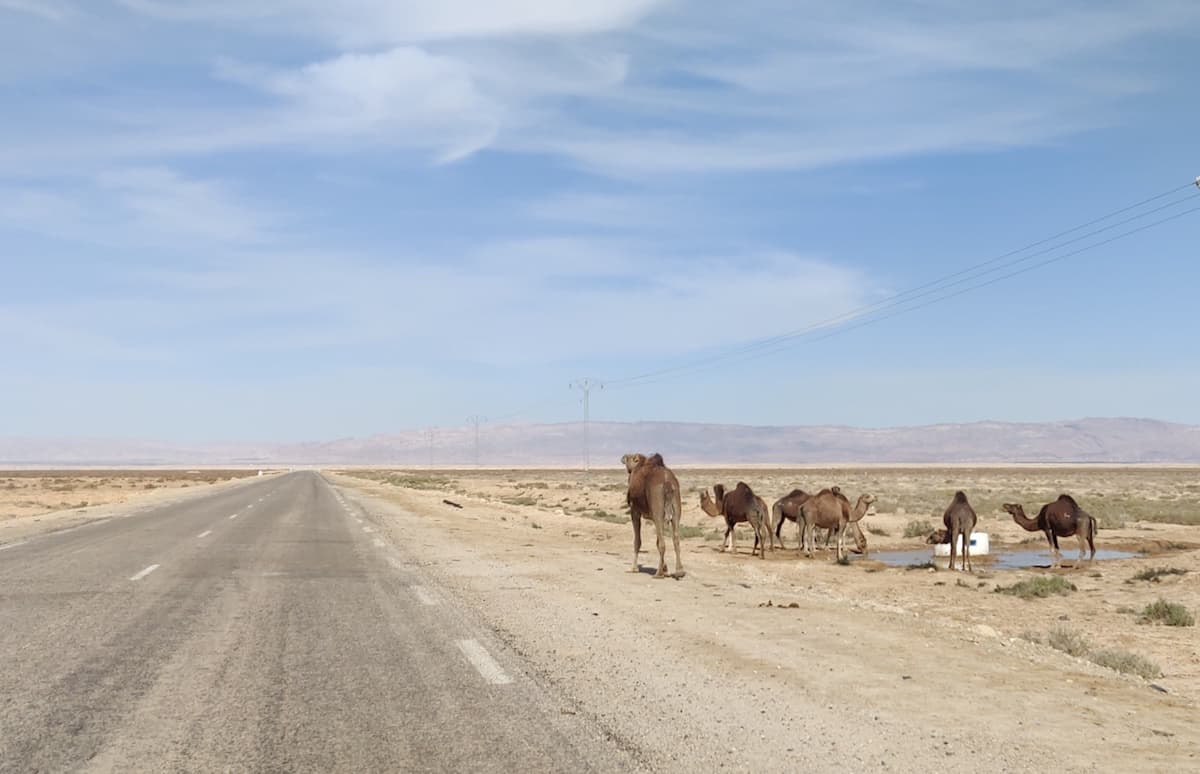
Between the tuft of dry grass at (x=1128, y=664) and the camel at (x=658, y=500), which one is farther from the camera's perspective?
the camel at (x=658, y=500)

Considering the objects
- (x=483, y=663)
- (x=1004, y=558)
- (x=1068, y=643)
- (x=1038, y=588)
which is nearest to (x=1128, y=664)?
(x=1068, y=643)

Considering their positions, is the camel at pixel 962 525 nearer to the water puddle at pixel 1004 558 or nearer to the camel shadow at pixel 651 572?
the water puddle at pixel 1004 558

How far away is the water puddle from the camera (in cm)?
2330

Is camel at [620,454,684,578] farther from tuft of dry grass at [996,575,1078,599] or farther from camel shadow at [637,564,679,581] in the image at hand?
tuft of dry grass at [996,575,1078,599]

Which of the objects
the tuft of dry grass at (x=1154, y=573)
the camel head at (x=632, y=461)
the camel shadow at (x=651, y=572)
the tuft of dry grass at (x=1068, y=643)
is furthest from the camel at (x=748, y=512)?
the tuft of dry grass at (x=1068, y=643)

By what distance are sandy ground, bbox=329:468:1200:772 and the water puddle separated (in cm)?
164

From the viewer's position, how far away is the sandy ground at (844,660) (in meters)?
6.73

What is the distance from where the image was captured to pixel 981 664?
969 cm

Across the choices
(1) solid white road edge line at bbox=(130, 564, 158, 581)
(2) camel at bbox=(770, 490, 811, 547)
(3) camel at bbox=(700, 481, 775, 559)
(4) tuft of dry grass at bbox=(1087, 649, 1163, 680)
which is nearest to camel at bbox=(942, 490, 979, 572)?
(2) camel at bbox=(770, 490, 811, 547)

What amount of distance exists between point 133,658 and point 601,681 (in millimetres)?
4298

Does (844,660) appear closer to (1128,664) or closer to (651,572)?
(1128,664)

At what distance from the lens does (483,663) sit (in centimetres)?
910

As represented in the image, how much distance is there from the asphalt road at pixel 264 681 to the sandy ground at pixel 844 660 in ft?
2.34

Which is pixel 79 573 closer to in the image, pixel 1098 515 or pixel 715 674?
pixel 715 674
